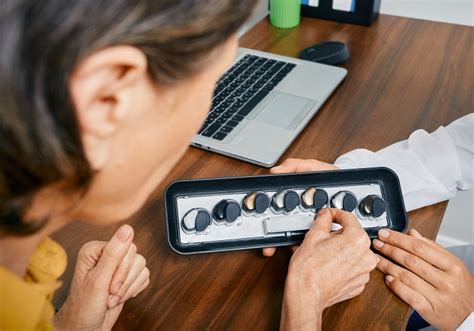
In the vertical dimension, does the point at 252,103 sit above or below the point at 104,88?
below

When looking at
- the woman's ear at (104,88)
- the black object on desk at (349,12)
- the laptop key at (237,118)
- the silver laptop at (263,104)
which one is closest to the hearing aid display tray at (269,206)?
the silver laptop at (263,104)

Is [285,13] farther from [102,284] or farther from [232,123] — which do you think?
[102,284]

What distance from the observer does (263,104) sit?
0.98 metres

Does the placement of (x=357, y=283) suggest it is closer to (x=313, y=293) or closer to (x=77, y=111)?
(x=313, y=293)

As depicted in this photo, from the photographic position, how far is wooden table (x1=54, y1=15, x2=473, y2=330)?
0.64m

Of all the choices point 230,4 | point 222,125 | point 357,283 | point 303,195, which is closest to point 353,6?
point 222,125

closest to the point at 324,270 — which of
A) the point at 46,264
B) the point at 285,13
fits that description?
the point at 46,264

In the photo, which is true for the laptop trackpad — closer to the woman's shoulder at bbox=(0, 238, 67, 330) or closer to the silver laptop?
the silver laptop

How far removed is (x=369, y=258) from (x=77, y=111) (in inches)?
18.3

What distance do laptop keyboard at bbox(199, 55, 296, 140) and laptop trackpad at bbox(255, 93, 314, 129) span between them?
0.09 feet

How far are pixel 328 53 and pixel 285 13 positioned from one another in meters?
0.22

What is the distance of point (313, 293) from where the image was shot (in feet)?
A: 2.06

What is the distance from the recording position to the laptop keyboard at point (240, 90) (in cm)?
92

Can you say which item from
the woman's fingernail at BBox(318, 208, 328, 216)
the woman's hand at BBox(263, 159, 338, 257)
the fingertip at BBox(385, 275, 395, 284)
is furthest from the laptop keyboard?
the fingertip at BBox(385, 275, 395, 284)
